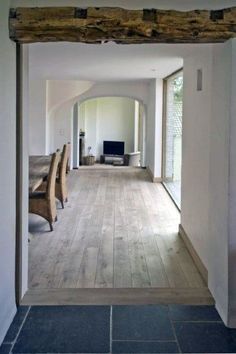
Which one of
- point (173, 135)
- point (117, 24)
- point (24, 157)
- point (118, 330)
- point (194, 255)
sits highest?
point (117, 24)

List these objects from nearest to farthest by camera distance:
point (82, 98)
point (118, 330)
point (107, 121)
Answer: point (118, 330)
point (82, 98)
point (107, 121)

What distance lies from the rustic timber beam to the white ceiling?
4.62 ft

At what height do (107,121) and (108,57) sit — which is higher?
(108,57)

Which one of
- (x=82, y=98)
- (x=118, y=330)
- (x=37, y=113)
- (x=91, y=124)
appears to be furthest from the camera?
(x=91, y=124)

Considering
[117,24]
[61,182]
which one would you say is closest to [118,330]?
[117,24]

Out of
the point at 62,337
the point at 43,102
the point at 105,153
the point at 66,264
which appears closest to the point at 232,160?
the point at 62,337

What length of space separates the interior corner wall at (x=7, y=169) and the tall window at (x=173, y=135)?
4.70 metres

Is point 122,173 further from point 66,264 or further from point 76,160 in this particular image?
point 66,264

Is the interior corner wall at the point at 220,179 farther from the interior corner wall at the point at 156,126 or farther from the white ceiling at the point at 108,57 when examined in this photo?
the interior corner wall at the point at 156,126

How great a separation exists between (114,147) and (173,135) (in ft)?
29.0

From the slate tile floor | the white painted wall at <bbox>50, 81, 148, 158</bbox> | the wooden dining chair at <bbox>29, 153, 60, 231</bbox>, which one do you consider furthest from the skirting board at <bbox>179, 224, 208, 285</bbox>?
the white painted wall at <bbox>50, 81, 148, 158</bbox>

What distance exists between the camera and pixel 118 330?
2.88m

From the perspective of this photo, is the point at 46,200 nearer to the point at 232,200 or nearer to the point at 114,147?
the point at 232,200

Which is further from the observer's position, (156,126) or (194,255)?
(156,126)
